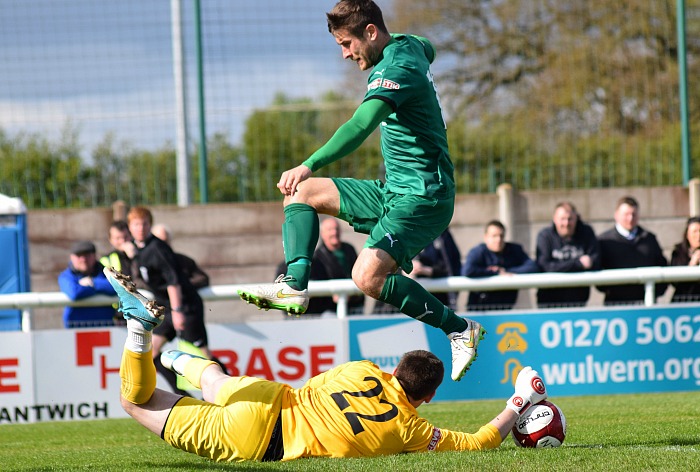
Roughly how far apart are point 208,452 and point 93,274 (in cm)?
435

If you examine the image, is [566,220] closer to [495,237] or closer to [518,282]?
[495,237]

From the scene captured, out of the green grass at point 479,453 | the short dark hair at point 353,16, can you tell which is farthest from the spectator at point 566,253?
the short dark hair at point 353,16

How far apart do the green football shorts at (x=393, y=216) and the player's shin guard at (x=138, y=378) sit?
4.63ft

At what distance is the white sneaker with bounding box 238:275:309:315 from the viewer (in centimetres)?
550

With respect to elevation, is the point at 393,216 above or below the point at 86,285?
above

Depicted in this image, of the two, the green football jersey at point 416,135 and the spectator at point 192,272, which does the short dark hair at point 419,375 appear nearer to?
the green football jersey at point 416,135

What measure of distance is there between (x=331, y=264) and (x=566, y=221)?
7.86 ft

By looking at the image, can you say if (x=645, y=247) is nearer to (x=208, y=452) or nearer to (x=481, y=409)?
(x=481, y=409)

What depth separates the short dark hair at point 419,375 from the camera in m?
5.66

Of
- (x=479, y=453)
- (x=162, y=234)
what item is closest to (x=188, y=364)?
(x=479, y=453)

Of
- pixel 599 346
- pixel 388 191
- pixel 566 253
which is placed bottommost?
pixel 599 346

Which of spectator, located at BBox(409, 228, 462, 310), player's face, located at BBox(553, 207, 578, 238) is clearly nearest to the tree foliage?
spectator, located at BBox(409, 228, 462, 310)

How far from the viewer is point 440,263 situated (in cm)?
1032

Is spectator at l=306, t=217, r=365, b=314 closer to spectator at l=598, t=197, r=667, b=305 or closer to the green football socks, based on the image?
spectator at l=598, t=197, r=667, b=305
